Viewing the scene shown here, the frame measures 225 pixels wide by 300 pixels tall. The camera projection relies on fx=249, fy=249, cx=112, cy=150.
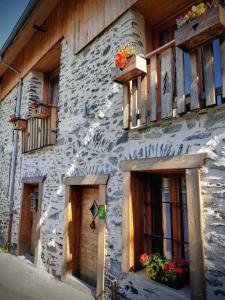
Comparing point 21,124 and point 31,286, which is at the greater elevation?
point 21,124

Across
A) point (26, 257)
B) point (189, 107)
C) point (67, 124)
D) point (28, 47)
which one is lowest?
point (26, 257)

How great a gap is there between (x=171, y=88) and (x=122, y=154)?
1282mm

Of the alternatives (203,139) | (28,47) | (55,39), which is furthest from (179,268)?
(28,47)

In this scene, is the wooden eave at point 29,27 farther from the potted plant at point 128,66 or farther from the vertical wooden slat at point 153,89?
the vertical wooden slat at point 153,89


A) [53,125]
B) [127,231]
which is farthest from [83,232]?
[53,125]

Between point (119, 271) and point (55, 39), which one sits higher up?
point (55, 39)

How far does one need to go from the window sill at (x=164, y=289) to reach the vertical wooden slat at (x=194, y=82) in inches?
85.6

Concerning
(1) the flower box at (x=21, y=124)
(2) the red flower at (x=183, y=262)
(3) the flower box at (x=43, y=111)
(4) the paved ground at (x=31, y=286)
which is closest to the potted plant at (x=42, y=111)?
(3) the flower box at (x=43, y=111)

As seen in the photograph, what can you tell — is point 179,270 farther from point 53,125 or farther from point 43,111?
point 43,111

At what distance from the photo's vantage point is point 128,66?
3.61 meters

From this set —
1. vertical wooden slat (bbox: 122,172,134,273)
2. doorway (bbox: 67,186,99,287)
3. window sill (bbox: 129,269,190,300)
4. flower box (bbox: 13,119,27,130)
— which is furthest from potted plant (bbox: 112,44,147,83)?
flower box (bbox: 13,119,27,130)

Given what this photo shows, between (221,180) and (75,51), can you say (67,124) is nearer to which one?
(75,51)

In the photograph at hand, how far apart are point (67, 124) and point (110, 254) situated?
284 centimetres

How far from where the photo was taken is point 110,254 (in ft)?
12.8
